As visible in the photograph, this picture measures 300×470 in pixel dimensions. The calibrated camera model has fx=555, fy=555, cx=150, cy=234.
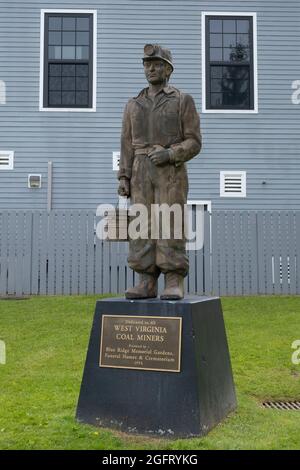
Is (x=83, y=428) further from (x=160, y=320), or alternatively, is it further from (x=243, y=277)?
(x=243, y=277)

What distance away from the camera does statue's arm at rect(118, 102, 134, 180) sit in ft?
17.1

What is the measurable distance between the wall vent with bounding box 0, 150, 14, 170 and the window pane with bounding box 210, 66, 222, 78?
587 cm

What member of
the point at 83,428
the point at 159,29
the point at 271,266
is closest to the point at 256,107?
the point at 159,29

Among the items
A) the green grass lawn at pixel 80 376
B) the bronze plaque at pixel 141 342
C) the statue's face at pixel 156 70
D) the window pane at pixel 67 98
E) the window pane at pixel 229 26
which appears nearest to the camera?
the green grass lawn at pixel 80 376

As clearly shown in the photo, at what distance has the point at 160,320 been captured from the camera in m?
4.71

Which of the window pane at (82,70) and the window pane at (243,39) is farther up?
the window pane at (243,39)

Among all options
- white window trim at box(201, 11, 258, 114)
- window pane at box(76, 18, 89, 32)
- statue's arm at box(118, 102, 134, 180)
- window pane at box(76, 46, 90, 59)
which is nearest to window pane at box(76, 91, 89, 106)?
window pane at box(76, 46, 90, 59)

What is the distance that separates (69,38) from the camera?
49.8 feet

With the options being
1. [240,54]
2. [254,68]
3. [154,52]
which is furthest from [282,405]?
[240,54]

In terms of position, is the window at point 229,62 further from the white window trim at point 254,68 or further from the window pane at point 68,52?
the window pane at point 68,52

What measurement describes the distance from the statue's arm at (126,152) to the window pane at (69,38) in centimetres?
1085

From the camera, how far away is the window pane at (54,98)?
1505 cm

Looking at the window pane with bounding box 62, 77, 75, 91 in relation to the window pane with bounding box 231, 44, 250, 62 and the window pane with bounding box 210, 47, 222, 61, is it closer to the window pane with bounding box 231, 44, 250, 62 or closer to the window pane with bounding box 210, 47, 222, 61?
the window pane with bounding box 210, 47, 222, 61

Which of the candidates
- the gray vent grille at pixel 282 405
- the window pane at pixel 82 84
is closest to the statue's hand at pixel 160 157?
the gray vent grille at pixel 282 405
